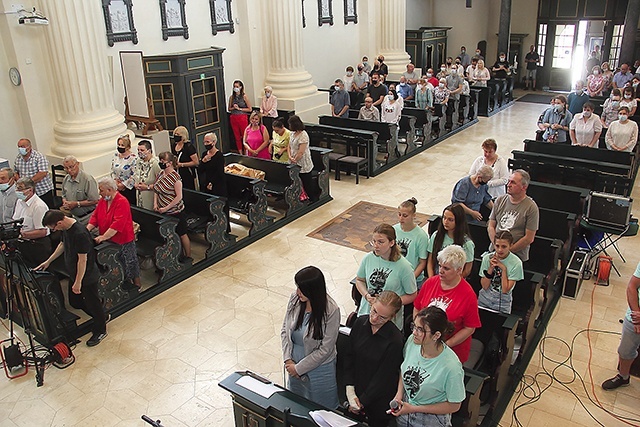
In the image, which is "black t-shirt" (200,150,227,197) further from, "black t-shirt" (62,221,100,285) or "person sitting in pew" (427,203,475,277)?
"person sitting in pew" (427,203,475,277)

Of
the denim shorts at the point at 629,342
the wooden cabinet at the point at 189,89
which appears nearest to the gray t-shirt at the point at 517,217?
the denim shorts at the point at 629,342

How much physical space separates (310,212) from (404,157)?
352 cm

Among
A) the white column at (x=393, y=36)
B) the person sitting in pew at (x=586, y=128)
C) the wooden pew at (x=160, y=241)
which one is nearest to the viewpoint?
the wooden pew at (x=160, y=241)

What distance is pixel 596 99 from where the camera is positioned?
1308 cm

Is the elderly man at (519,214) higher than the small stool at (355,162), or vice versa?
the elderly man at (519,214)

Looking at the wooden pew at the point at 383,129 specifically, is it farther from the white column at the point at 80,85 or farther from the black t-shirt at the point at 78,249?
the black t-shirt at the point at 78,249

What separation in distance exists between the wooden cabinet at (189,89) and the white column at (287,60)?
1651 mm

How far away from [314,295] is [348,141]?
7135 mm

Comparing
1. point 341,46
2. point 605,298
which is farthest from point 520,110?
point 605,298

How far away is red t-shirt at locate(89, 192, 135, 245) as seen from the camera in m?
6.05

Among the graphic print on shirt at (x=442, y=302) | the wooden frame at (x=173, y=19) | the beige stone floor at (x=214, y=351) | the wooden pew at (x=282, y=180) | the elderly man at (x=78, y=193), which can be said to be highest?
the wooden frame at (x=173, y=19)

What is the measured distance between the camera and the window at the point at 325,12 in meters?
14.8

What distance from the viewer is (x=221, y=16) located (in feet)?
38.9

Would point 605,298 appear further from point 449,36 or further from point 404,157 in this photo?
point 449,36
